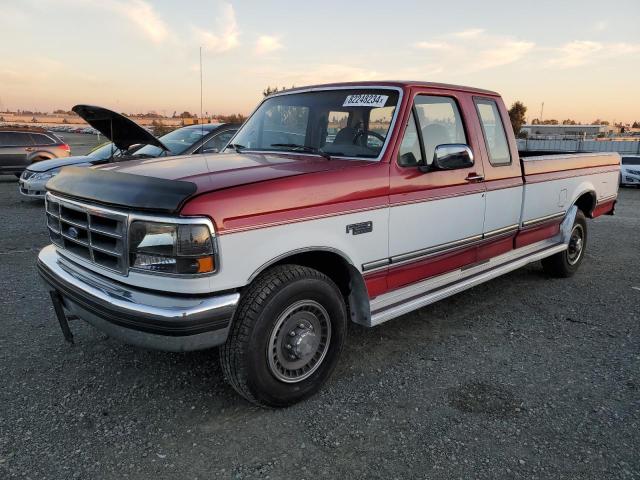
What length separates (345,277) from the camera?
3.54 meters

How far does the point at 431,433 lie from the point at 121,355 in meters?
2.43

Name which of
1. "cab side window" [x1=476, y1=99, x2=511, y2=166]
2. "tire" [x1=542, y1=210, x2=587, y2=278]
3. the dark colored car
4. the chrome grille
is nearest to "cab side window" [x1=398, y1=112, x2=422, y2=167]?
"cab side window" [x1=476, y1=99, x2=511, y2=166]

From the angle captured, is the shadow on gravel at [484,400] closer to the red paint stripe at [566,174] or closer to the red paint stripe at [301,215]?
the red paint stripe at [301,215]

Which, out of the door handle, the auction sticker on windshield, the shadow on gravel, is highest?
the auction sticker on windshield

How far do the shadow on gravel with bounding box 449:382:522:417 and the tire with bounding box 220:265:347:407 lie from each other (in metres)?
0.87

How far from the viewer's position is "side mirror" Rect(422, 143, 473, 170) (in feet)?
12.1

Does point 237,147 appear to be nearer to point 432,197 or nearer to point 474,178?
point 432,197

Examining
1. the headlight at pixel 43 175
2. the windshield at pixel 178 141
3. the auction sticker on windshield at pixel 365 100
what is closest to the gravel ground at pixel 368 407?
the auction sticker on windshield at pixel 365 100

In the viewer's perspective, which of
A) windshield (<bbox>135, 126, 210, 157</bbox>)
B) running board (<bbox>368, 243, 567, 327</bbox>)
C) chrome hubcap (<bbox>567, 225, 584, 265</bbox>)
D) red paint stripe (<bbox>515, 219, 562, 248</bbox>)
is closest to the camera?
running board (<bbox>368, 243, 567, 327</bbox>)

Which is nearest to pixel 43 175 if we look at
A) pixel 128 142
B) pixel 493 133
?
pixel 128 142

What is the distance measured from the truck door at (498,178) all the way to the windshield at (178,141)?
15.1ft

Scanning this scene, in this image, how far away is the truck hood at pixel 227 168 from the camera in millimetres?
2863

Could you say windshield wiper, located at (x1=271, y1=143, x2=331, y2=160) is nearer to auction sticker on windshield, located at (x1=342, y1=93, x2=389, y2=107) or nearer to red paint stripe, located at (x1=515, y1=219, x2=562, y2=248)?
auction sticker on windshield, located at (x1=342, y1=93, x2=389, y2=107)

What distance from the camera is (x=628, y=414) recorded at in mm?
3158
